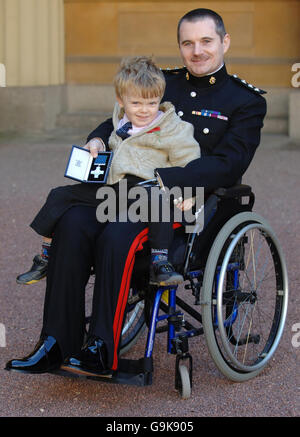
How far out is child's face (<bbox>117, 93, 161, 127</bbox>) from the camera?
338 centimetres

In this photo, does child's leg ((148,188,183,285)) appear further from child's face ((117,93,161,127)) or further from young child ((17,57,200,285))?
child's face ((117,93,161,127))

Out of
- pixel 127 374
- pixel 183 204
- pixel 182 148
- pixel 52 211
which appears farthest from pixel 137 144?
pixel 127 374

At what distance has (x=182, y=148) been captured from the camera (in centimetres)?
345

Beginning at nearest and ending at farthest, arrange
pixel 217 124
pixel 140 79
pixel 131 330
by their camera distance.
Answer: pixel 140 79 → pixel 217 124 → pixel 131 330

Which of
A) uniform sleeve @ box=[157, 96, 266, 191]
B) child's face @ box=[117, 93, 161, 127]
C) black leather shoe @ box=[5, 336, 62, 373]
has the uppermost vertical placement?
child's face @ box=[117, 93, 161, 127]

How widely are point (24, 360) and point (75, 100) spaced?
7768mm

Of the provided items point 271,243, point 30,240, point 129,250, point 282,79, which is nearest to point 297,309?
point 271,243

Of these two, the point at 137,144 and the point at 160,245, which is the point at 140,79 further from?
the point at 160,245

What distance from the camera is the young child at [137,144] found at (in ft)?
11.0

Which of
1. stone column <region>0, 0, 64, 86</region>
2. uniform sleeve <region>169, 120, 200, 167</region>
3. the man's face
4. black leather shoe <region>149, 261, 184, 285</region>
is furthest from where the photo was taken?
stone column <region>0, 0, 64, 86</region>

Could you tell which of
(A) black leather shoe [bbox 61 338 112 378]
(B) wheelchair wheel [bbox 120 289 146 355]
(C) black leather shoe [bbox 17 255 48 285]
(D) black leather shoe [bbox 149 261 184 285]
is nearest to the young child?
(C) black leather shoe [bbox 17 255 48 285]

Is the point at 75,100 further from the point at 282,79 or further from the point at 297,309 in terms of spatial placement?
the point at 297,309

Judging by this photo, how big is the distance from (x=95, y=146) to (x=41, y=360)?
3.20ft

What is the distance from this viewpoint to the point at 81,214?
133 inches
